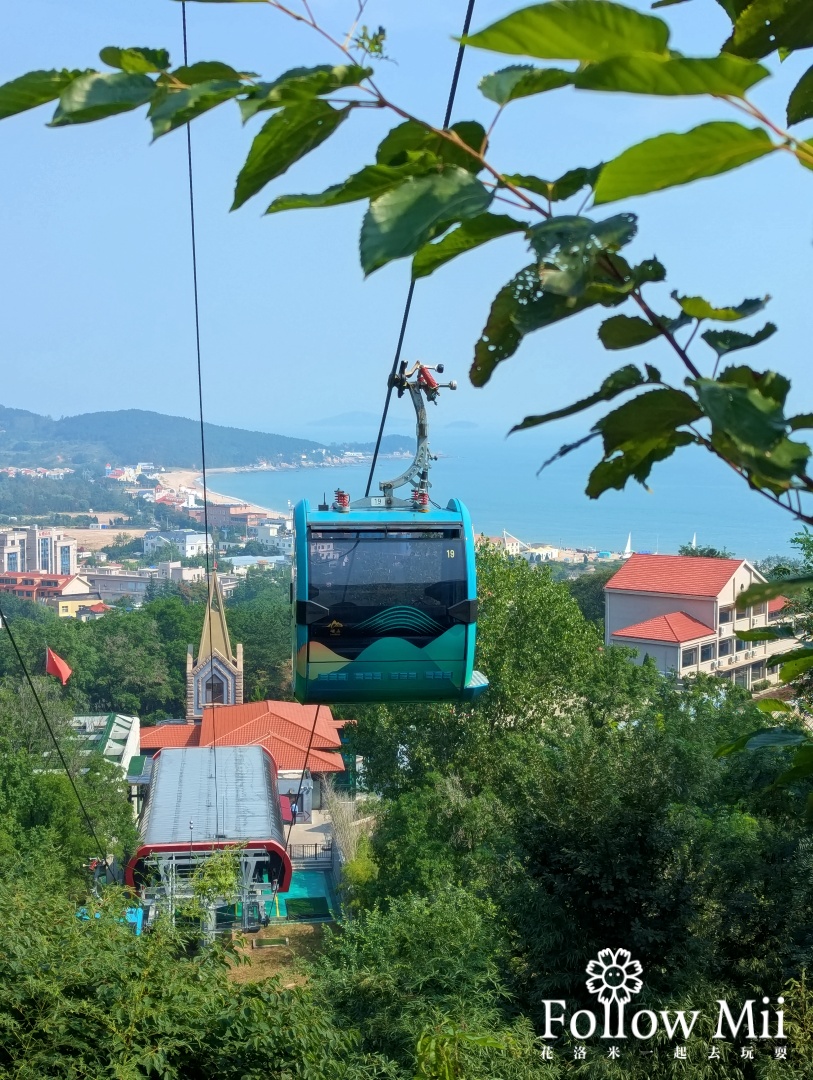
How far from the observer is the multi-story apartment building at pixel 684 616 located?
127 ft

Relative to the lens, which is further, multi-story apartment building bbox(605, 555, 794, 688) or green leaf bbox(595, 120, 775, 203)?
multi-story apartment building bbox(605, 555, 794, 688)

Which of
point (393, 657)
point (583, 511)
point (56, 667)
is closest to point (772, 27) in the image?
point (393, 657)

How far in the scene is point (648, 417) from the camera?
72 cm

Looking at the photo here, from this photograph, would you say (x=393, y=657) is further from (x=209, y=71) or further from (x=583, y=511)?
(x=583, y=511)

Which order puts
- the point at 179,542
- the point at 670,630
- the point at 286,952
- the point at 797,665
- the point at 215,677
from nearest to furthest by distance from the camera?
1. the point at 797,665
2. the point at 286,952
3. the point at 670,630
4. the point at 215,677
5. the point at 179,542

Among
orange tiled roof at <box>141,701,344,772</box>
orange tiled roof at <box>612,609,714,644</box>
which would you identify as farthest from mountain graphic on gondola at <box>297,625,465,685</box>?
orange tiled roof at <box>612,609,714,644</box>

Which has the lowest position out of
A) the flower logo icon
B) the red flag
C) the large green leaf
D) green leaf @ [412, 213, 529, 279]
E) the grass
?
the grass

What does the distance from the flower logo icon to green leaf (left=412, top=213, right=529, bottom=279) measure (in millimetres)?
6857

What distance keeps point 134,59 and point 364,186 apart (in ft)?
0.48

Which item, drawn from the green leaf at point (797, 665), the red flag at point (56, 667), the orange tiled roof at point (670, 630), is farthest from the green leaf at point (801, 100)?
the red flag at point (56, 667)

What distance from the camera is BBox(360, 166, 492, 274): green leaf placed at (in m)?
0.54

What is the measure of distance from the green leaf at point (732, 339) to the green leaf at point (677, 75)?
227mm

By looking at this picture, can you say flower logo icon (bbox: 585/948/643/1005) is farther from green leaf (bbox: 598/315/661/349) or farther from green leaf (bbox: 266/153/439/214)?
green leaf (bbox: 266/153/439/214)

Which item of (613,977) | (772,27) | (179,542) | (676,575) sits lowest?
(613,977)
